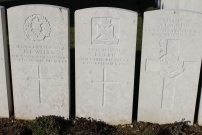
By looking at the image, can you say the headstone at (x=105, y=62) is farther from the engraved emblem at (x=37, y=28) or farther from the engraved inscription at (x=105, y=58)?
the engraved emblem at (x=37, y=28)

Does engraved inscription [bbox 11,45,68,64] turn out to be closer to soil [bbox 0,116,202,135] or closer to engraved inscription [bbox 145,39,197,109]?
soil [bbox 0,116,202,135]

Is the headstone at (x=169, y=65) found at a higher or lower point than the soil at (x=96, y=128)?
higher

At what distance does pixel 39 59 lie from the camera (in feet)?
14.3

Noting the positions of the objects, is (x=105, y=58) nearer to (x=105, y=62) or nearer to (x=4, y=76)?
(x=105, y=62)

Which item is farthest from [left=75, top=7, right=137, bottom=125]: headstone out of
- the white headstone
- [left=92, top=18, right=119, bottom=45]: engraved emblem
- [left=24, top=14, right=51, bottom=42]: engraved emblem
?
the white headstone

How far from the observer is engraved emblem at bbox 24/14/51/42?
4160 millimetres

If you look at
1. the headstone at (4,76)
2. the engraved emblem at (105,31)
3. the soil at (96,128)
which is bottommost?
Result: the soil at (96,128)

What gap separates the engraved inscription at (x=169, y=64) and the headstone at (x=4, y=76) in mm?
1999

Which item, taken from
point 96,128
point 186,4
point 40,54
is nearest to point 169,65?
point 96,128

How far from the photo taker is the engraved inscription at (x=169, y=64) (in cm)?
420

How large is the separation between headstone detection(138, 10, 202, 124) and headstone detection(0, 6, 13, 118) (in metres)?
1.93

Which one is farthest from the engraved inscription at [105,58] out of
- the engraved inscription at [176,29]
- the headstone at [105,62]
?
the engraved inscription at [176,29]

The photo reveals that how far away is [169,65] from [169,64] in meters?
0.01

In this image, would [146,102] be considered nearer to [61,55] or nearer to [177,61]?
[177,61]
